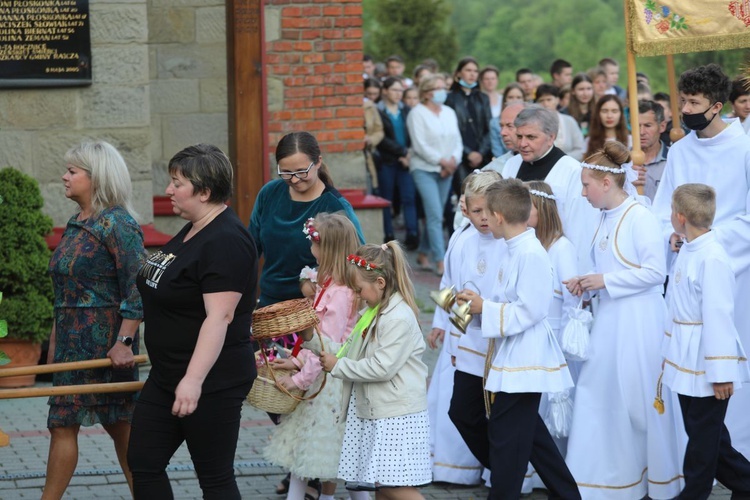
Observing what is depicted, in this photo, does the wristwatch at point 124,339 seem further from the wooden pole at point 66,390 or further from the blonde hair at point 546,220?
the blonde hair at point 546,220

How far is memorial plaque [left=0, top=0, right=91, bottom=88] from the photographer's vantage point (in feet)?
28.4

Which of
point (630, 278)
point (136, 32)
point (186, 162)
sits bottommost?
point (630, 278)

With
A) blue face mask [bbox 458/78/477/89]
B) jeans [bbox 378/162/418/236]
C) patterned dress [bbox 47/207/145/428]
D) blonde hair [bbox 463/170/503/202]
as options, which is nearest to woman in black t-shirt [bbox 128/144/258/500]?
patterned dress [bbox 47/207/145/428]

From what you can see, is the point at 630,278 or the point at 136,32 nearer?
the point at 630,278

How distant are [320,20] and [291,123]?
2.96 ft

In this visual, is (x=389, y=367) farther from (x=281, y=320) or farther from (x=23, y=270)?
(x=23, y=270)

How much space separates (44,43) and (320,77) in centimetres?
245

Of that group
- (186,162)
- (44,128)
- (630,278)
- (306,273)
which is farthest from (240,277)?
(44,128)

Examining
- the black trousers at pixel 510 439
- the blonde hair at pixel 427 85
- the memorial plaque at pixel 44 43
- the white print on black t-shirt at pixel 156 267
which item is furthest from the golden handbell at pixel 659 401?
the blonde hair at pixel 427 85

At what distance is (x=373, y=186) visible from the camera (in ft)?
46.8

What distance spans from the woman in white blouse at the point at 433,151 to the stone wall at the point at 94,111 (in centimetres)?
479

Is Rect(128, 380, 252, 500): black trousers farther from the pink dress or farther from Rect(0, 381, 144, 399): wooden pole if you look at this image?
the pink dress

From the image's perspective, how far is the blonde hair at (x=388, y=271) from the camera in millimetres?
5484

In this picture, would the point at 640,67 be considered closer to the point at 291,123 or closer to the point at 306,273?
the point at 291,123
